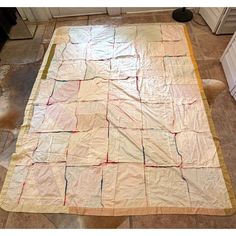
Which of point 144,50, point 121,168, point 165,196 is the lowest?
point 165,196

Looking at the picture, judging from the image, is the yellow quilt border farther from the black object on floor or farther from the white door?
the white door

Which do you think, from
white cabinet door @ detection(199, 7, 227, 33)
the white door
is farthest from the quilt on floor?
the white door

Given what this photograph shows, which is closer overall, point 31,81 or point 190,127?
point 190,127

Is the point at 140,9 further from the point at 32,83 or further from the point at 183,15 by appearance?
the point at 32,83

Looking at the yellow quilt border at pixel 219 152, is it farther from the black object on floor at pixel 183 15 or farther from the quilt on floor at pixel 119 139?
the black object on floor at pixel 183 15

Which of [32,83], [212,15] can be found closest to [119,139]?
[32,83]

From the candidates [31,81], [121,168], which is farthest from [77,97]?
[121,168]

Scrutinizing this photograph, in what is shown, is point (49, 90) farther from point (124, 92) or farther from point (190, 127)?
point (190, 127)
